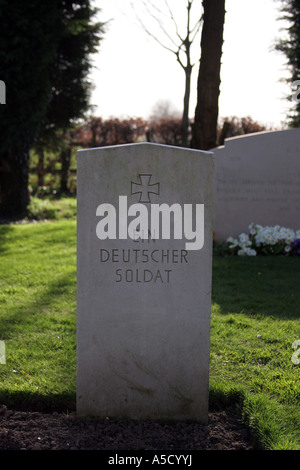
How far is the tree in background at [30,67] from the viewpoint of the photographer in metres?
10.2

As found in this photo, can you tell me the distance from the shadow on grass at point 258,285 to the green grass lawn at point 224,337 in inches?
0.4

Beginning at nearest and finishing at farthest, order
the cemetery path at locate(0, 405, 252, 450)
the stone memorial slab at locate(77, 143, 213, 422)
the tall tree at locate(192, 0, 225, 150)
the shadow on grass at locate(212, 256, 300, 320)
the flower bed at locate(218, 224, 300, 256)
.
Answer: the cemetery path at locate(0, 405, 252, 450), the stone memorial slab at locate(77, 143, 213, 422), the shadow on grass at locate(212, 256, 300, 320), the flower bed at locate(218, 224, 300, 256), the tall tree at locate(192, 0, 225, 150)

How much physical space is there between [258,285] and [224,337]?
178 cm

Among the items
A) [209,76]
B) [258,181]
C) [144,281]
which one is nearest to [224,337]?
[144,281]

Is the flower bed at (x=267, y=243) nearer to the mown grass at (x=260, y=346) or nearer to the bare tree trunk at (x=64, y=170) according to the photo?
the mown grass at (x=260, y=346)

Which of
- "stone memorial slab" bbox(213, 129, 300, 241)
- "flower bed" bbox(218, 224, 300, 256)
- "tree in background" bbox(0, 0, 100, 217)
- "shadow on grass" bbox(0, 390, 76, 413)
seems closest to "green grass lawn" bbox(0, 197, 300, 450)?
"shadow on grass" bbox(0, 390, 76, 413)

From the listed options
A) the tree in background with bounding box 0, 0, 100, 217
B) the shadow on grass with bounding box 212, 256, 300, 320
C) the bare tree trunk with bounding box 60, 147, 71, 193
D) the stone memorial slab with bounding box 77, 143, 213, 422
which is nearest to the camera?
the stone memorial slab with bounding box 77, 143, 213, 422

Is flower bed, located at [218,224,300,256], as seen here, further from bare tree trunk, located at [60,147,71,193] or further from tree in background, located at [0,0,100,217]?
bare tree trunk, located at [60,147,71,193]

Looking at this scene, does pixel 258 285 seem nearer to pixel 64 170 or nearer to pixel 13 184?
pixel 13 184

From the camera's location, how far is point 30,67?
10516 millimetres

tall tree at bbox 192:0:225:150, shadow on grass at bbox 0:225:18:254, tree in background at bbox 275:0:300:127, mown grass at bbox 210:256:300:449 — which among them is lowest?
mown grass at bbox 210:256:300:449

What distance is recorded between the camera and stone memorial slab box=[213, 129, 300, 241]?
26.1 feet

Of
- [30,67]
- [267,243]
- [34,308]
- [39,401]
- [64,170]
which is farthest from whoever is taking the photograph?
[64,170]

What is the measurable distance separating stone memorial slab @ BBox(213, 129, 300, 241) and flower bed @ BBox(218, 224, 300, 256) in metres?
0.37
